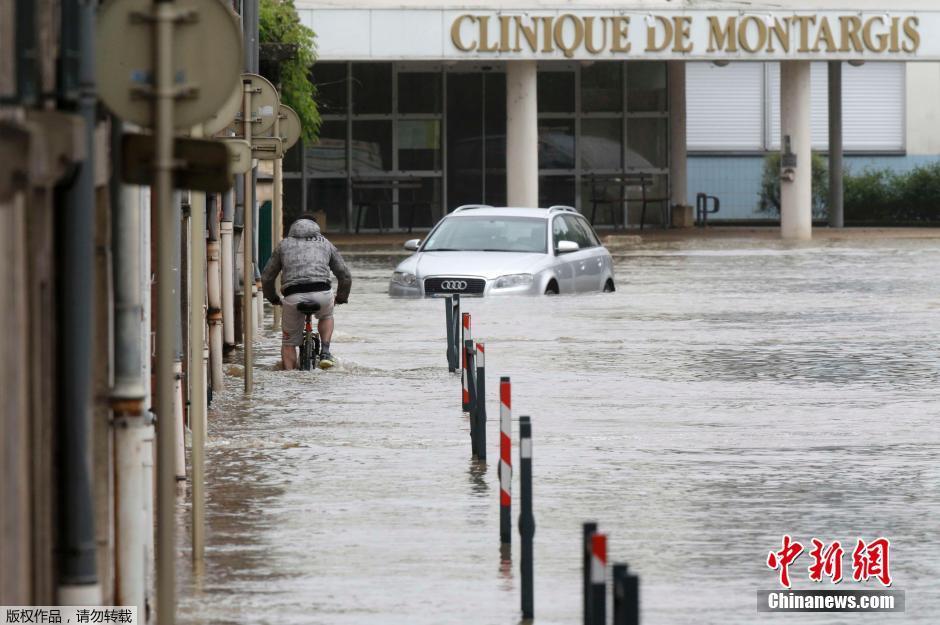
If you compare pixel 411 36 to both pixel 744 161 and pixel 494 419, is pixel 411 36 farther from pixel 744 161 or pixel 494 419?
pixel 494 419

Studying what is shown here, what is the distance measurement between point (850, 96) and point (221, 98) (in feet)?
184

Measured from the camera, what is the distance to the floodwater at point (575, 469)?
8.64 meters

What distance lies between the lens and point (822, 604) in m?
8.39

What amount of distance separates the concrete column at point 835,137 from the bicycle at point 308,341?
111 ft

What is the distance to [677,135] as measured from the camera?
2051 inches

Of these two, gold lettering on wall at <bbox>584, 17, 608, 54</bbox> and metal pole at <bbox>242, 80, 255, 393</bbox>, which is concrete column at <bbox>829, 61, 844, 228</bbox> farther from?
metal pole at <bbox>242, 80, 255, 393</bbox>

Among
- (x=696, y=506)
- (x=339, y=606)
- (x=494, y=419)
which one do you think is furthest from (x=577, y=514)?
(x=494, y=419)

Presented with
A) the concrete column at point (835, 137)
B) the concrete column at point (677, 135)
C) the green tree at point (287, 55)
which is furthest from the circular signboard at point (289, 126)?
the concrete column at point (677, 135)

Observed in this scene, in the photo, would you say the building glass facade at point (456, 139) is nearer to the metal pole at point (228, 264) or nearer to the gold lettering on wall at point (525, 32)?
the gold lettering on wall at point (525, 32)

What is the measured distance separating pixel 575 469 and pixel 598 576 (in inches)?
242

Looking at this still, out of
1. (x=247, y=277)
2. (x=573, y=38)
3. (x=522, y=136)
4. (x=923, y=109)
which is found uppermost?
(x=573, y=38)

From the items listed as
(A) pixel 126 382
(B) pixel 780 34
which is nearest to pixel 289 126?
(A) pixel 126 382
